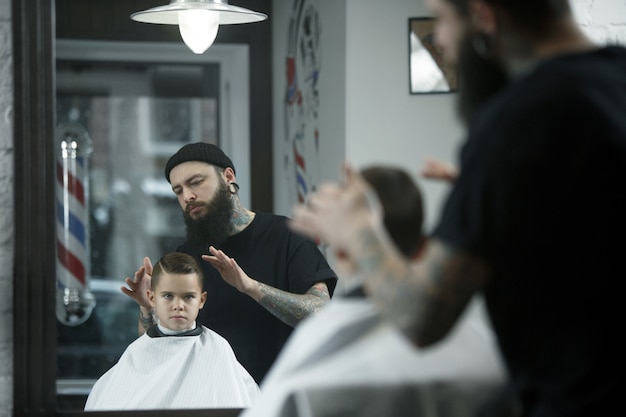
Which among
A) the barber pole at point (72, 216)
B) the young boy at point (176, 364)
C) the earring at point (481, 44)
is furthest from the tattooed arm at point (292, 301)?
the earring at point (481, 44)

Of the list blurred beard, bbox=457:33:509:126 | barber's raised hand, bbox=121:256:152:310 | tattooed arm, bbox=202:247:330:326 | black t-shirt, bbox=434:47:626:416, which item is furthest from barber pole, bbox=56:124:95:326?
black t-shirt, bbox=434:47:626:416

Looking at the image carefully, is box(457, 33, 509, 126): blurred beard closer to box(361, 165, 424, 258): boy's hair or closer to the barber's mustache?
box(361, 165, 424, 258): boy's hair

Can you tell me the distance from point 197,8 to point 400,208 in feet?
4.18

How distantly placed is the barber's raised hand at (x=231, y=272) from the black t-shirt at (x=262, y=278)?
0.01 meters

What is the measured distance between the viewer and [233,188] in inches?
104

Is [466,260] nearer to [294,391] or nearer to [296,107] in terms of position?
[294,391]

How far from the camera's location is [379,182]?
1.59 meters

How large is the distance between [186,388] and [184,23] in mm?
1046

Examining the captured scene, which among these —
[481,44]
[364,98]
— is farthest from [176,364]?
[481,44]

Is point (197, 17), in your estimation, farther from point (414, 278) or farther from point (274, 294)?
point (414, 278)

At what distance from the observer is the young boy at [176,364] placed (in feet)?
8.66

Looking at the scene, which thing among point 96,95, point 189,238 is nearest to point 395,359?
point 189,238

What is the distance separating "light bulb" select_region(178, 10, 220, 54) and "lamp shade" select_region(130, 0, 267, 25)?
0.04 ft

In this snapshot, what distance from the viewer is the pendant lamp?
8.51 ft
